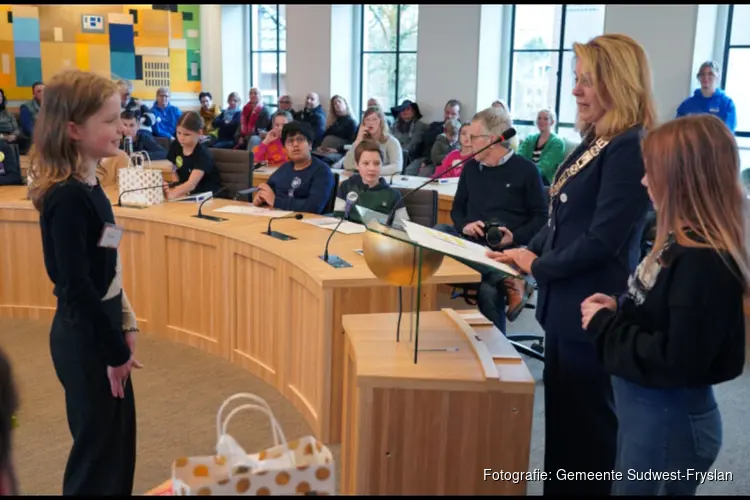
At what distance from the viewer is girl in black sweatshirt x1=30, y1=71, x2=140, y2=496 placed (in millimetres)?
1824

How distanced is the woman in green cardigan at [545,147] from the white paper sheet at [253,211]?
11.8 feet

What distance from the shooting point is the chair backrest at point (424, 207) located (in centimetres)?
409

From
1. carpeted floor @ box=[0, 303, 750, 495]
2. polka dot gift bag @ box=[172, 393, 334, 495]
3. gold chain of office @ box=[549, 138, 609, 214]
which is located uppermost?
gold chain of office @ box=[549, 138, 609, 214]

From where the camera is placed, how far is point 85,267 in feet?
6.00

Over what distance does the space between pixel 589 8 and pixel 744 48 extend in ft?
6.24

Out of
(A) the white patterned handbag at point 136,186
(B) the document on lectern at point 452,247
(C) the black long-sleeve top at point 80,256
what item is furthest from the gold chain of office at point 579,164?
(A) the white patterned handbag at point 136,186

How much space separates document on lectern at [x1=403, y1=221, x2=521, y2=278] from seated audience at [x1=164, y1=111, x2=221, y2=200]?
3142 millimetres

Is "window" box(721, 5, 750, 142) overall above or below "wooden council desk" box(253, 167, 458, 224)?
above

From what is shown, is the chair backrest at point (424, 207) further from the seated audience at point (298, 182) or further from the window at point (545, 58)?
the window at point (545, 58)

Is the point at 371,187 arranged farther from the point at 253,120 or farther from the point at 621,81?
the point at 253,120

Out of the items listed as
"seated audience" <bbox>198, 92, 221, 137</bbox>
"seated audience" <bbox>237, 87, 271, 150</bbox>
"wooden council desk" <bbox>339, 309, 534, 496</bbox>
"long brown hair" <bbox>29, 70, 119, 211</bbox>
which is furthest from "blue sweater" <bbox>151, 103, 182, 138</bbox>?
"wooden council desk" <bbox>339, 309, 534, 496</bbox>

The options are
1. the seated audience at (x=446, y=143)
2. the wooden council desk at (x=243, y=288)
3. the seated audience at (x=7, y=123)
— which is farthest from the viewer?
the seated audience at (x=7, y=123)

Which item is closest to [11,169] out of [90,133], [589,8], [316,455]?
[90,133]

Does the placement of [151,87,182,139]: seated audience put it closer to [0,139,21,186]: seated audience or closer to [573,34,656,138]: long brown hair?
[0,139,21,186]: seated audience
